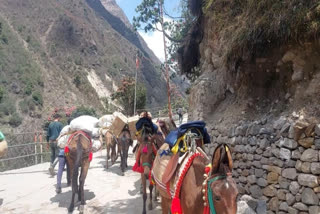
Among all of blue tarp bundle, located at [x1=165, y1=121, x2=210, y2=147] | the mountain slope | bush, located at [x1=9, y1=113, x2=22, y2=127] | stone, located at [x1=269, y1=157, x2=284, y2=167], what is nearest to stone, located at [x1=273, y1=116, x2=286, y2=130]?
stone, located at [x1=269, y1=157, x2=284, y2=167]

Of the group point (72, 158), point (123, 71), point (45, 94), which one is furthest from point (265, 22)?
point (123, 71)

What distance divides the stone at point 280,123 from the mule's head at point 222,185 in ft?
9.51

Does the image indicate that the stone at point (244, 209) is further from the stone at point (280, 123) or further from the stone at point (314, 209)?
the stone at point (280, 123)

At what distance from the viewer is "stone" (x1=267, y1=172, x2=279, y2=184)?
193 inches

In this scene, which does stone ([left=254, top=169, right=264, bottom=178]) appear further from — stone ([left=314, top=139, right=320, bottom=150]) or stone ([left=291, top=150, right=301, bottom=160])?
stone ([left=314, top=139, right=320, bottom=150])

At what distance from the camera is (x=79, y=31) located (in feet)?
174

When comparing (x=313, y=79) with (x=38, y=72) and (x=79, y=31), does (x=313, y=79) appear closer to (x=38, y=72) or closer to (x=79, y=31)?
(x=38, y=72)

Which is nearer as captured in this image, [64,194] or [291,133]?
[291,133]

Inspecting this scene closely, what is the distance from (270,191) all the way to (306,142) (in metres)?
1.17

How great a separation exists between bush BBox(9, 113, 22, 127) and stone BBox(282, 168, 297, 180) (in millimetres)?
30536

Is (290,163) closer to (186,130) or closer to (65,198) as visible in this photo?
(186,130)

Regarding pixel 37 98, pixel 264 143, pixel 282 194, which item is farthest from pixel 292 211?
pixel 37 98

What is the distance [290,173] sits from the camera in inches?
183

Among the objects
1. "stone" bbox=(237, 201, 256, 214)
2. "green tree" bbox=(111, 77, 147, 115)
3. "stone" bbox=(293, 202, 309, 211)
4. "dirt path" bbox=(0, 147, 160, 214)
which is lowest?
"dirt path" bbox=(0, 147, 160, 214)
